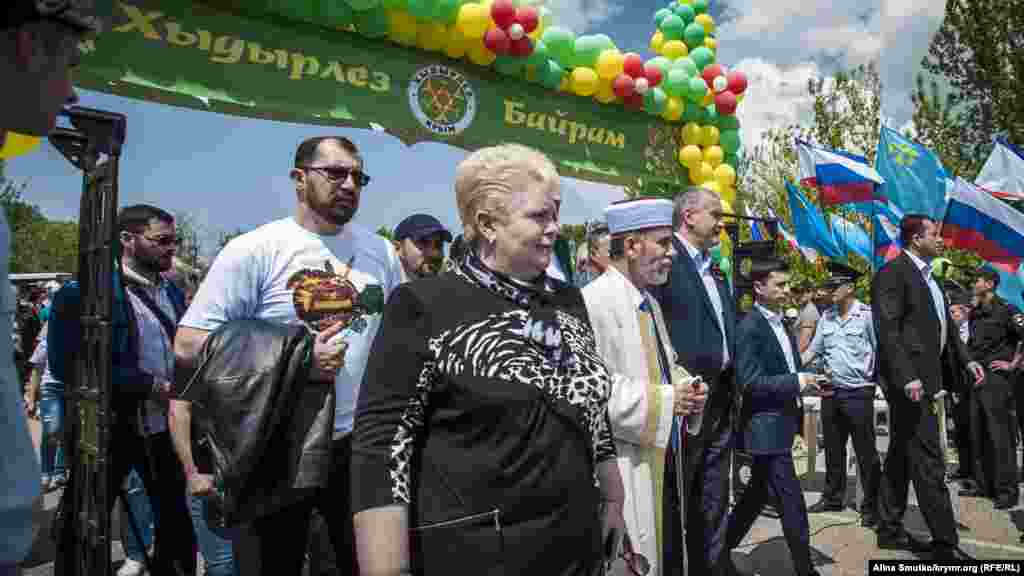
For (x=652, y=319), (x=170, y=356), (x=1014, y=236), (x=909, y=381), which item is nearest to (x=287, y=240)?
(x=652, y=319)

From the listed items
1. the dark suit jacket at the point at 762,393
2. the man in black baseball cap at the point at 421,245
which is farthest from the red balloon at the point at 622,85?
the dark suit jacket at the point at 762,393

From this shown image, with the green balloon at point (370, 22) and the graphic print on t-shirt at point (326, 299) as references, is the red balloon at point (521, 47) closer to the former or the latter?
the green balloon at point (370, 22)

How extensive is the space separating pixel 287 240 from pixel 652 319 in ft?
4.79

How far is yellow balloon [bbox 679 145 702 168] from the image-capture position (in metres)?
8.97

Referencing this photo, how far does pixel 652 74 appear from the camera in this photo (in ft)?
28.1

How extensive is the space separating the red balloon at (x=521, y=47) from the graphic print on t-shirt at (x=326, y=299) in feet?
16.4

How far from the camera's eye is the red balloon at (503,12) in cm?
687

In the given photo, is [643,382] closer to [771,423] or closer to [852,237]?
[771,423]

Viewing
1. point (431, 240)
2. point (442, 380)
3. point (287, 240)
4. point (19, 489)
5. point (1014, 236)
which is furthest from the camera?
point (1014, 236)

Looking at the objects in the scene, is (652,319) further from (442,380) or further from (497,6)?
(497,6)

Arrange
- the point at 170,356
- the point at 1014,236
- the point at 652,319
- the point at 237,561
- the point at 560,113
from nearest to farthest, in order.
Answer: the point at 237,561
the point at 652,319
the point at 170,356
the point at 1014,236
the point at 560,113

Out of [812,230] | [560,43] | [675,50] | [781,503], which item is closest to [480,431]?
[781,503]

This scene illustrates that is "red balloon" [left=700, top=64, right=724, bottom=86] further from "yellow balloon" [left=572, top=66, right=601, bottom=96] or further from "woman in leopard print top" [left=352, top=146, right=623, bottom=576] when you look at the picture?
"woman in leopard print top" [left=352, top=146, right=623, bottom=576]

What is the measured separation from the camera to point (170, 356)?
3980 mm
